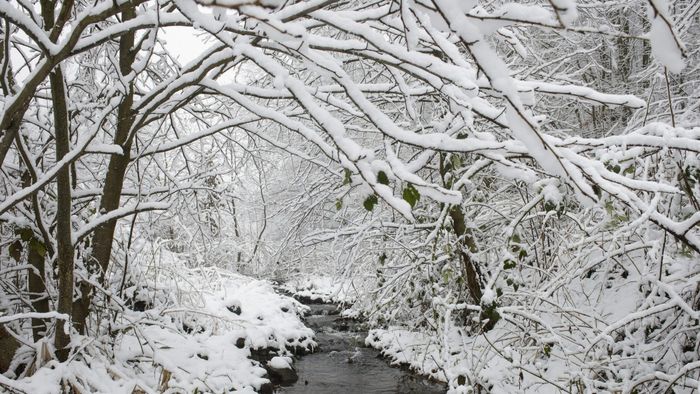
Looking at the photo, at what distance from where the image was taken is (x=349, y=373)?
7836mm

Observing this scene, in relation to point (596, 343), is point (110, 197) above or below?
above

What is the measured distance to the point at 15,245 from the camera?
261 centimetres

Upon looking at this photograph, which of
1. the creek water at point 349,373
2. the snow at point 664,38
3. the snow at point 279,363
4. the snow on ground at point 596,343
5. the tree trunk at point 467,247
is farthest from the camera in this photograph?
the snow at point 279,363

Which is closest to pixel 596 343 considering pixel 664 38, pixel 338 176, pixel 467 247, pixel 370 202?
pixel 338 176

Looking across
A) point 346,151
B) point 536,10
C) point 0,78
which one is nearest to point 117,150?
point 0,78

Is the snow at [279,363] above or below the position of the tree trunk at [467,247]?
below

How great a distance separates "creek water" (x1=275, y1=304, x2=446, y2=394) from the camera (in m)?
7.04

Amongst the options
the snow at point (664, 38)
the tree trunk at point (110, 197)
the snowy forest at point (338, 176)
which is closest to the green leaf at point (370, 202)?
the snowy forest at point (338, 176)

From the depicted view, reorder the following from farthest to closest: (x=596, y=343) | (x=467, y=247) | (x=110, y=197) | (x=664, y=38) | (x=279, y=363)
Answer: (x=279, y=363) → (x=467, y=247) → (x=596, y=343) → (x=110, y=197) → (x=664, y=38)

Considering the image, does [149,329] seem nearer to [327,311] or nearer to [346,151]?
[346,151]

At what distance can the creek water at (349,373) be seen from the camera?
7035 mm

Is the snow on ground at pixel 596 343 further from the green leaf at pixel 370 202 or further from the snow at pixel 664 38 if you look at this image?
the snow at pixel 664 38

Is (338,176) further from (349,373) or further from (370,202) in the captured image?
(349,373)

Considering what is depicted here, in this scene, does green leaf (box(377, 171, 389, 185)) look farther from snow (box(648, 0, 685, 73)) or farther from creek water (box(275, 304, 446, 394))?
creek water (box(275, 304, 446, 394))
